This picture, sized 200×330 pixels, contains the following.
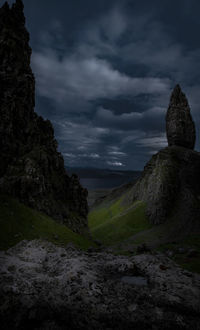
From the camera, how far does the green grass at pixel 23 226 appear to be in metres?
45.1

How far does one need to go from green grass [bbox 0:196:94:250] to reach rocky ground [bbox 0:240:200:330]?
1994 centimetres

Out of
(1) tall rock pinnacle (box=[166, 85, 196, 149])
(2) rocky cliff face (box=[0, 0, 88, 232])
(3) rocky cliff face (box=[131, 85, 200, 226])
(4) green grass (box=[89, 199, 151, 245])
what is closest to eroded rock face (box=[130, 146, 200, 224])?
(3) rocky cliff face (box=[131, 85, 200, 226])

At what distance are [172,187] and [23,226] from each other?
319 ft

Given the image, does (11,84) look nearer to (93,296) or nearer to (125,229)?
(93,296)

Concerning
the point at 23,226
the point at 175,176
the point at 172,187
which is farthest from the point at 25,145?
the point at 175,176

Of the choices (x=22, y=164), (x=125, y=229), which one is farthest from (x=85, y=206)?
(x=22, y=164)

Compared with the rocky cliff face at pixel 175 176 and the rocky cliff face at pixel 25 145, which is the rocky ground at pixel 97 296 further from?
the rocky cliff face at pixel 175 176

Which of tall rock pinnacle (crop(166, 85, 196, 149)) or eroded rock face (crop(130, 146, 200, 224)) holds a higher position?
tall rock pinnacle (crop(166, 85, 196, 149))

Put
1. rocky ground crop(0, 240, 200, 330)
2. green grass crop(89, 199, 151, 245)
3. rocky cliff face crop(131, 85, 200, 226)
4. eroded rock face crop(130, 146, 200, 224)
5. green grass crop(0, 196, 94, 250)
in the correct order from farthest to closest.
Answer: rocky cliff face crop(131, 85, 200, 226)
eroded rock face crop(130, 146, 200, 224)
green grass crop(89, 199, 151, 245)
green grass crop(0, 196, 94, 250)
rocky ground crop(0, 240, 200, 330)

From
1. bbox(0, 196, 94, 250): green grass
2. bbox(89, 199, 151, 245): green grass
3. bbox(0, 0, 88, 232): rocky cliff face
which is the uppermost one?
bbox(0, 0, 88, 232): rocky cliff face

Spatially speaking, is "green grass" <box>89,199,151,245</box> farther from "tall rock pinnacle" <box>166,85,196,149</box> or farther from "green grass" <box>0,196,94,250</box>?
"tall rock pinnacle" <box>166,85,196,149</box>

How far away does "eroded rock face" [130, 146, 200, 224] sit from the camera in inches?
4357

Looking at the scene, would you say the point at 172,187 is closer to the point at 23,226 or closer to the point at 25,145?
the point at 25,145

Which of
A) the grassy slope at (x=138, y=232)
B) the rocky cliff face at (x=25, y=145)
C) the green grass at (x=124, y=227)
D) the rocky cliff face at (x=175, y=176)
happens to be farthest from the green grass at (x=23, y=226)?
the rocky cliff face at (x=175, y=176)
